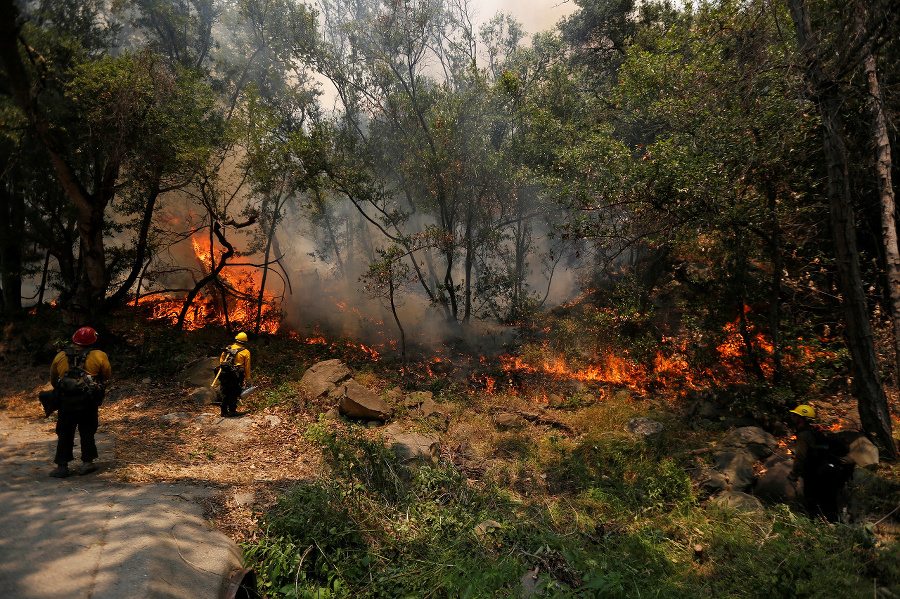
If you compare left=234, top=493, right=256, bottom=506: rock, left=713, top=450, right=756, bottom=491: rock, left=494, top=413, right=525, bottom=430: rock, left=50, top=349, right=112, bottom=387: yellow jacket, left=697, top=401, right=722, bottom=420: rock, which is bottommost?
left=713, top=450, right=756, bottom=491: rock

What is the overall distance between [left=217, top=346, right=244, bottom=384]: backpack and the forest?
2120mm

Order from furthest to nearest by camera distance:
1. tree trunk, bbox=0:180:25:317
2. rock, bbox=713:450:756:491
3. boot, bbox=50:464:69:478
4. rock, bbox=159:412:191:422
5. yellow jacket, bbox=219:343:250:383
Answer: tree trunk, bbox=0:180:25:317 < yellow jacket, bbox=219:343:250:383 < rock, bbox=159:412:191:422 < rock, bbox=713:450:756:491 < boot, bbox=50:464:69:478

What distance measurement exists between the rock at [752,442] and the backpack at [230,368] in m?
9.79

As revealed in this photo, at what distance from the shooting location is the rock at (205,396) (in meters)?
9.47

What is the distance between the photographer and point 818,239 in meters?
8.70

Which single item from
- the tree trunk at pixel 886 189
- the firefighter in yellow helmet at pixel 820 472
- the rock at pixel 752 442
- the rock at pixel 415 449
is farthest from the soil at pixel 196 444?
the tree trunk at pixel 886 189

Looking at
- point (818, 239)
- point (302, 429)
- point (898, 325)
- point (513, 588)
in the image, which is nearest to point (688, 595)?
point (513, 588)

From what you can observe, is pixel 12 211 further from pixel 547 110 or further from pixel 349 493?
pixel 547 110

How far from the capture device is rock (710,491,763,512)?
5.89 m

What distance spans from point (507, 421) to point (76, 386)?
7.87 m

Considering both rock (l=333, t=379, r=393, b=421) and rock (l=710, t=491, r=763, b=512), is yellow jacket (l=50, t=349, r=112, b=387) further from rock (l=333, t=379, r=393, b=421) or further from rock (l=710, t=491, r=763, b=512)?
rock (l=710, t=491, r=763, b=512)

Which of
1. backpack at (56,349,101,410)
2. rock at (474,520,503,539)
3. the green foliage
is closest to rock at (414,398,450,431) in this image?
the green foliage

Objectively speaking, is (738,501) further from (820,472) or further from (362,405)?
(362,405)

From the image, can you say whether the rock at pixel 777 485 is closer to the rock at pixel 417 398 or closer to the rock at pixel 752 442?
the rock at pixel 752 442
